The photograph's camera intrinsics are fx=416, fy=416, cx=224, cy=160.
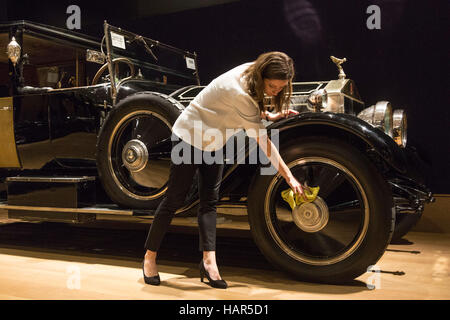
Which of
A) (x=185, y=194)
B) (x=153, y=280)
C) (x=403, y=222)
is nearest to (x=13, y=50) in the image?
(x=185, y=194)

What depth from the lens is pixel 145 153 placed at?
269 cm

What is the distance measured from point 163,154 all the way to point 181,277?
2.60 ft

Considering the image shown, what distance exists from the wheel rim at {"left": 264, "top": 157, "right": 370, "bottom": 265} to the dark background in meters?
2.00

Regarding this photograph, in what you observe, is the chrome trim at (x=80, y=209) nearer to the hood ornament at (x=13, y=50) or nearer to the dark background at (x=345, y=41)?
the hood ornament at (x=13, y=50)

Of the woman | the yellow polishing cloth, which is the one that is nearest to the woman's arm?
the woman

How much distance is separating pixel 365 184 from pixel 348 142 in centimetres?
24

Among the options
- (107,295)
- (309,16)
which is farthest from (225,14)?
(107,295)

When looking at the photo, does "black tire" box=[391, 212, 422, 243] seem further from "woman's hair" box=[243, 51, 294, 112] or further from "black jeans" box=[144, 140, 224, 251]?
"woman's hair" box=[243, 51, 294, 112]

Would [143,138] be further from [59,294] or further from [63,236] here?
[63,236]

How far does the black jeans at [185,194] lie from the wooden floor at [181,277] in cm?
25

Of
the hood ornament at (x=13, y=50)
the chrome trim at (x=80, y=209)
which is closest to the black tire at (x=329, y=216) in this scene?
the chrome trim at (x=80, y=209)

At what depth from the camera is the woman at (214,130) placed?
1.93 m

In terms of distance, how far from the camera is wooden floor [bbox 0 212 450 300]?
2.02 metres

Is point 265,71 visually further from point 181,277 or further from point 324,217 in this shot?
point 181,277
